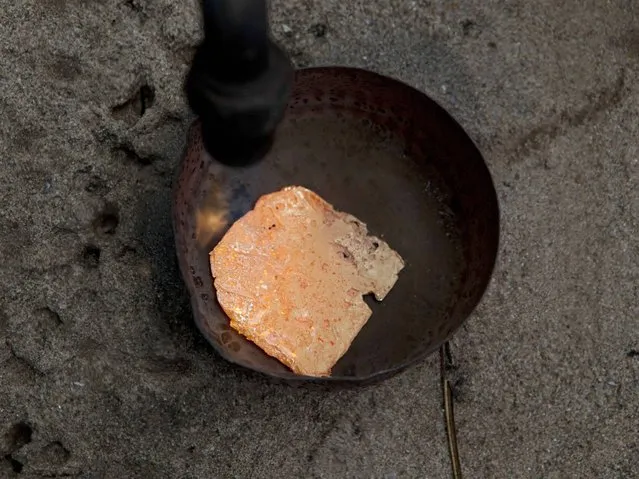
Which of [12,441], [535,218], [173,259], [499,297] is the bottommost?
[12,441]

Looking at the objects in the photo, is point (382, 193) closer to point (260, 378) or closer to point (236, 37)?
point (260, 378)

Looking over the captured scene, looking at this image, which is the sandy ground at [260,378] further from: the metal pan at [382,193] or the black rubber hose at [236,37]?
the black rubber hose at [236,37]

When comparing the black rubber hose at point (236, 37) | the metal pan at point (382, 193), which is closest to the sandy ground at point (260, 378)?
the metal pan at point (382, 193)

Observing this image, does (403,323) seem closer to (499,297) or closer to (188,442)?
(499,297)

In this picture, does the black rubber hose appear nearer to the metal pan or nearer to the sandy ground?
the metal pan

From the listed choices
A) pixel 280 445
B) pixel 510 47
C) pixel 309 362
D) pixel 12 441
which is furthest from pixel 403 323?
pixel 12 441
